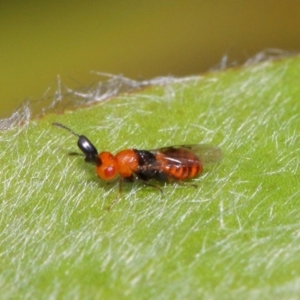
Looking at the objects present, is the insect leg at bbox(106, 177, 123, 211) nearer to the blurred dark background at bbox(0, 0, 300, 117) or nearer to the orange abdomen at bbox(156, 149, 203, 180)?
the orange abdomen at bbox(156, 149, 203, 180)

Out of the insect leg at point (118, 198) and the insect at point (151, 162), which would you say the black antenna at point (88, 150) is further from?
the insect leg at point (118, 198)

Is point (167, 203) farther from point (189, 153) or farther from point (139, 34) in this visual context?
point (139, 34)

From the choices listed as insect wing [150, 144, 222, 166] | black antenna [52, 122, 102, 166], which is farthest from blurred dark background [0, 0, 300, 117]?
black antenna [52, 122, 102, 166]

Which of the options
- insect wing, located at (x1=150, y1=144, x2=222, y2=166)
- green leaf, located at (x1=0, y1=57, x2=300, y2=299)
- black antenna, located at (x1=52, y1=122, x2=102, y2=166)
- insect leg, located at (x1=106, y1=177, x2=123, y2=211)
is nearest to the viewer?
green leaf, located at (x1=0, y1=57, x2=300, y2=299)

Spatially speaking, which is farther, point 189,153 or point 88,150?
point 189,153

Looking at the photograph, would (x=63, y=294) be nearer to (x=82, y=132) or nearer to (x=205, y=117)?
(x=82, y=132)

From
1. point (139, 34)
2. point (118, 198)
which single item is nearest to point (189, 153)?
point (118, 198)

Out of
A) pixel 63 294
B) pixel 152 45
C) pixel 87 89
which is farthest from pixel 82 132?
pixel 152 45
